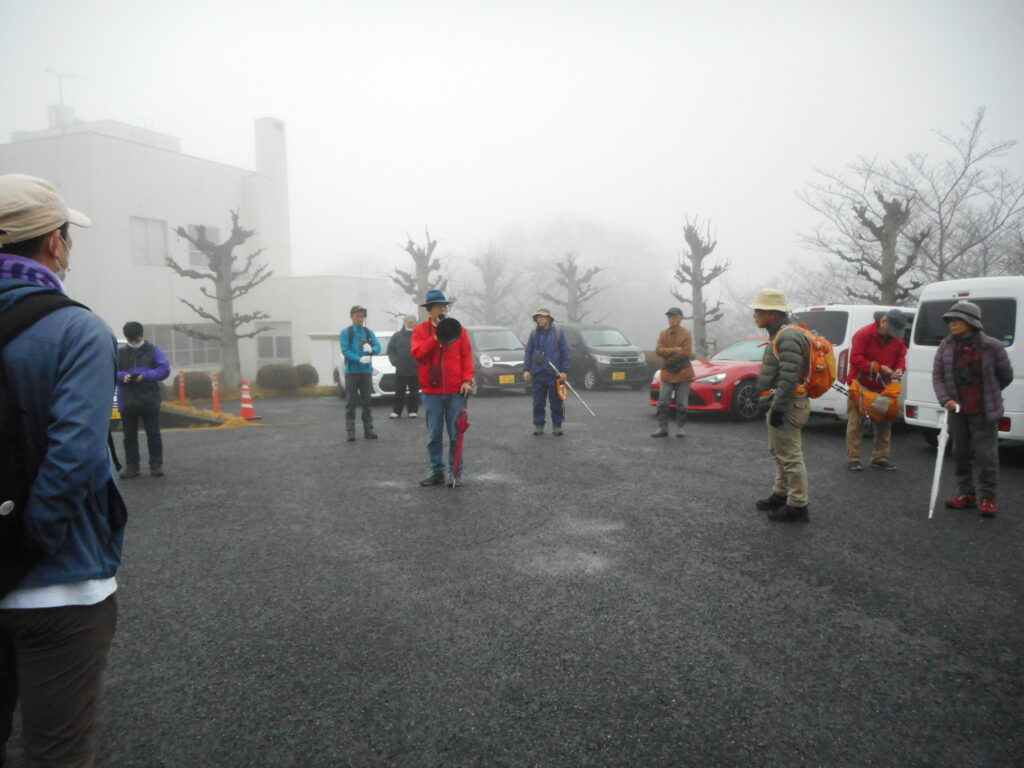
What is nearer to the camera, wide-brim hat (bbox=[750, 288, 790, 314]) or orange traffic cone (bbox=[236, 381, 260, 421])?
wide-brim hat (bbox=[750, 288, 790, 314])

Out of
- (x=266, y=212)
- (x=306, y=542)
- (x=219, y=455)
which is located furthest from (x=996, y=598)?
(x=266, y=212)

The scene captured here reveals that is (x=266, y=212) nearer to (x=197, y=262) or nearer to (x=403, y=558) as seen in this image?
(x=197, y=262)

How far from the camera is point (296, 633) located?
3.61 metres

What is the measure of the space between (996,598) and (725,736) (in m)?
2.41

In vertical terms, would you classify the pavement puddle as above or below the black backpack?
below

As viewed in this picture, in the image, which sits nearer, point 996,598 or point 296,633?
point 296,633

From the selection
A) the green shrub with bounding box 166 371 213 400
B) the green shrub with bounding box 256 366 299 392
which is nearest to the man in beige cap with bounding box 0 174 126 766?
the green shrub with bounding box 256 366 299 392

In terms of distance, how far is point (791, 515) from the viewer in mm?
5570

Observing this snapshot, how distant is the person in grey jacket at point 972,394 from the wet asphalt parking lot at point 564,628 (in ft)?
1.15

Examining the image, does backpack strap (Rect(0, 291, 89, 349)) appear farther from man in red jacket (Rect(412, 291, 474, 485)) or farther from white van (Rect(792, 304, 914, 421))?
white van (Rect(792, 304, 914, 421))

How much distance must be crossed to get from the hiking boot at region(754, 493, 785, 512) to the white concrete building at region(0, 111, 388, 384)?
18234mm

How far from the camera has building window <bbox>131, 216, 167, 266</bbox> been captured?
945 inches

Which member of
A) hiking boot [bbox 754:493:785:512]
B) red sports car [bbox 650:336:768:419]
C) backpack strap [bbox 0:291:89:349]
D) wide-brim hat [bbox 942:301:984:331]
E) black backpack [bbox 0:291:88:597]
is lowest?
hiking boot [bbox 754:493:785:512]

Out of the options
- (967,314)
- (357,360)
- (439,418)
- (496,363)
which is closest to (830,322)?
(967,314)
